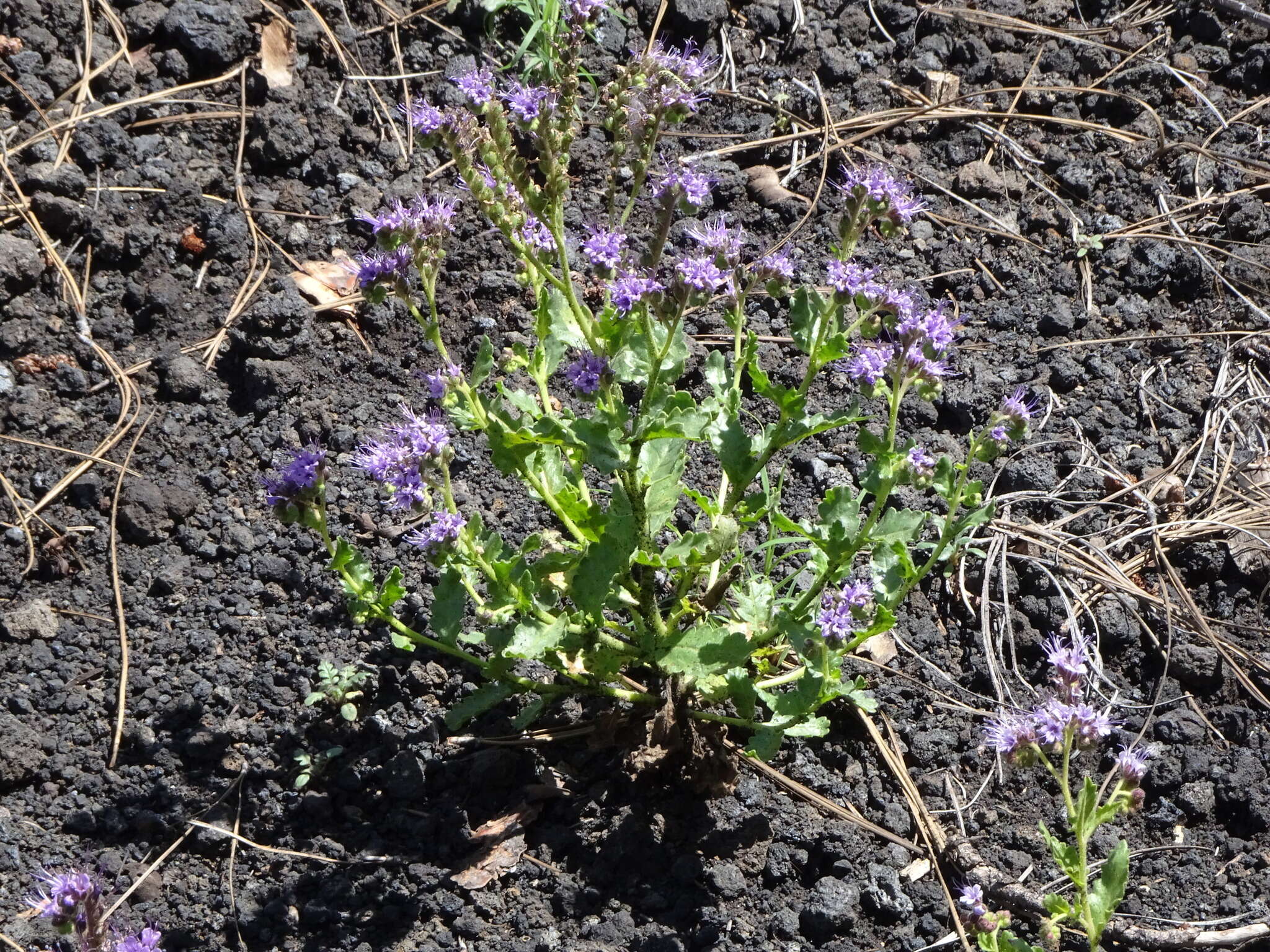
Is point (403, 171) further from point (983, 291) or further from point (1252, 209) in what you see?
point (1252, 209)

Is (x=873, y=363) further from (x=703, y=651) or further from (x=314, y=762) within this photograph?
(x=314, y=762)

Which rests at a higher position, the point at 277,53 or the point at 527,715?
the point at 277,53

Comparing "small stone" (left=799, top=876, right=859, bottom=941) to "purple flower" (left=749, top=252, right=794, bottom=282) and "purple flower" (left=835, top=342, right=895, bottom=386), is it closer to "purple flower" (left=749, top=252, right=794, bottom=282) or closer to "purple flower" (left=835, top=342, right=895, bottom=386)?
"purple flower" (left=835, top=342, right=895, bottom=386)

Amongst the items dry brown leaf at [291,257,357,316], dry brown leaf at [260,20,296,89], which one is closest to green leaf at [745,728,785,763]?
dry brown leaf at [291,257,357,316]

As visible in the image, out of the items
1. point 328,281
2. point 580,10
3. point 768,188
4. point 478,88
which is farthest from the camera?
point 768,188

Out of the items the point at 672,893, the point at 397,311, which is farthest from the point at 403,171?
the point at 672,893

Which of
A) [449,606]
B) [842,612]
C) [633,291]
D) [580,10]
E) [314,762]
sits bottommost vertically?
[314,762]

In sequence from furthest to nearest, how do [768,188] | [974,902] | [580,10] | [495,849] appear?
[768,188] → [495,849] → [580,10] → [974,902]

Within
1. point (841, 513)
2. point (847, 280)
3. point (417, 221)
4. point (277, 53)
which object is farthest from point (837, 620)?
point (277, 53)
